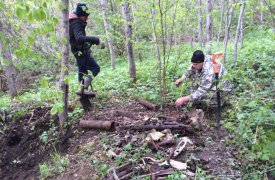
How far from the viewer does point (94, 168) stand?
3.49m

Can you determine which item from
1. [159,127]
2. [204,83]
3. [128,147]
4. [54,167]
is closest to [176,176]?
[128,147]

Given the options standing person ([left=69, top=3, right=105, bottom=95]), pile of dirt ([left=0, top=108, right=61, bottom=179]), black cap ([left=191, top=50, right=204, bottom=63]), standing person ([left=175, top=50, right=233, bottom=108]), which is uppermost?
standing person ([left=69, top=3, right=105, bottom=95])

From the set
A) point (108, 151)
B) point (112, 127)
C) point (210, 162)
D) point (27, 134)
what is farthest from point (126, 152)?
point (27, 134)

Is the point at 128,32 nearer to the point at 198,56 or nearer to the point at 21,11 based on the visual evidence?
the point at 198,56

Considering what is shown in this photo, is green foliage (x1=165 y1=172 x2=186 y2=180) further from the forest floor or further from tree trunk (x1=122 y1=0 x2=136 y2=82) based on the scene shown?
tree trunk (x1=122 y1=0 x2=136 y2=82)

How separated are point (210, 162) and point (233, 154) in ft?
1.58

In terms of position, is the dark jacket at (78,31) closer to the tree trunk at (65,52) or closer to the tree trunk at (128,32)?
the tree trunk at (65,52)

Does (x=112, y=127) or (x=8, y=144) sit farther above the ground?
(x=112, y=127)

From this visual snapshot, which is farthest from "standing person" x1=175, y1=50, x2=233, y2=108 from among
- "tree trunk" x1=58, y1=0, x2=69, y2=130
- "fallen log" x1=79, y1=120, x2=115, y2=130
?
"tree trunk" x1=58, y1=0, x2=69, y2=130

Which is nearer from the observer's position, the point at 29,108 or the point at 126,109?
the point at 126,109

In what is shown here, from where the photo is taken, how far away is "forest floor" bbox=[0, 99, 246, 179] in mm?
3350

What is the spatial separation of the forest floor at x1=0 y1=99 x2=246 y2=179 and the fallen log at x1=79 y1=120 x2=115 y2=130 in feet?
0.28

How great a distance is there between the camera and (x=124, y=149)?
3730mm

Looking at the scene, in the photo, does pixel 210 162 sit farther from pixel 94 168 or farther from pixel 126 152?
pixel 94 168
